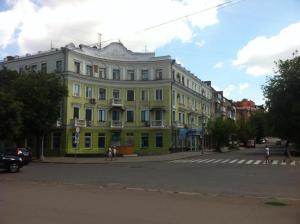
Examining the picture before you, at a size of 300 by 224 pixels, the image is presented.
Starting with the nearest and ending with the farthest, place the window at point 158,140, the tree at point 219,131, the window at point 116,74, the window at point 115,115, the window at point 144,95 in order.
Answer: the window at point 116,74 → the window at point 115,115 → the window at point 158,140 → the window at point 144,95 → the tree at point 219,131

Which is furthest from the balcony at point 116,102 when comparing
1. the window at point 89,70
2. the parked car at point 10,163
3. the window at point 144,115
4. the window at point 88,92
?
the parked car at point 10,163

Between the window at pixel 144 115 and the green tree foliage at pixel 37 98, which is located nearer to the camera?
the green tree foliage at pixel 37 98

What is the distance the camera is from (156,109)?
2574 inches

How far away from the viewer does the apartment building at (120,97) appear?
2375 inches

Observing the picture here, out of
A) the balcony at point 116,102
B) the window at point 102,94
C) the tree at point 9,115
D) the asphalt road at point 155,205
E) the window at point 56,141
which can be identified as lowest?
the asphalt road at point 155,205

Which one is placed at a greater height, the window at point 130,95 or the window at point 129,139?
the window at point 130,95

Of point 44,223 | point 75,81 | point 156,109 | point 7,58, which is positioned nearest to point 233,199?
point 44,223

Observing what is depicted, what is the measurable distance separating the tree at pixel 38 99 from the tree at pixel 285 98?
2878 cm

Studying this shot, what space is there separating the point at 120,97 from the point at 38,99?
66.2 ft

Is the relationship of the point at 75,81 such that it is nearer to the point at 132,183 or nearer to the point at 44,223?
the point at 132,183

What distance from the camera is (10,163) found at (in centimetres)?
2805

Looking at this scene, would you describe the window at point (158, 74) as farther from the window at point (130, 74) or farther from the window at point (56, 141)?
the window at point (56, 141)

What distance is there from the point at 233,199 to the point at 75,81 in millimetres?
46435

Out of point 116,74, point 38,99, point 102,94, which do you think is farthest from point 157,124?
point 38,99
